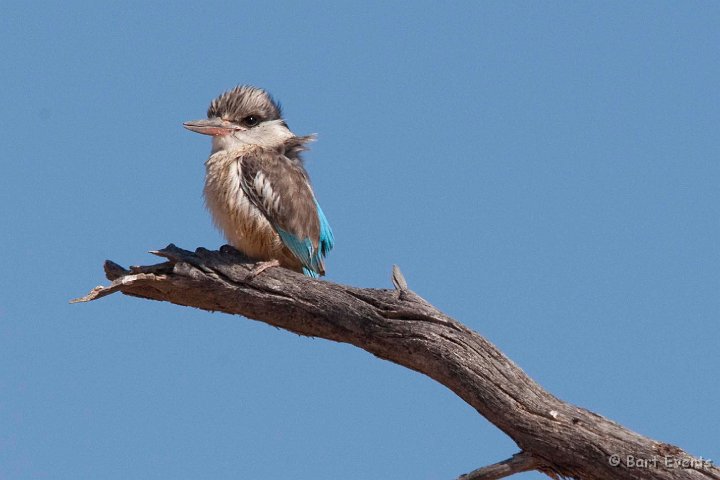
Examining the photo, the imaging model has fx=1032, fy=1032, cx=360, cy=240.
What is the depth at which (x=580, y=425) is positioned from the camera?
17.0 feet

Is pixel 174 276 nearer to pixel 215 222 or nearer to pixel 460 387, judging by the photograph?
pixel 215 222

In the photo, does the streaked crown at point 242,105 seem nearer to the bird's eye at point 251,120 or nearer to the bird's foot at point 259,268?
the bird's eye at point 251,120

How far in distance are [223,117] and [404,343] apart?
2.44m

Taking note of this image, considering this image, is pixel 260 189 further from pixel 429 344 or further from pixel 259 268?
pixel 429 344

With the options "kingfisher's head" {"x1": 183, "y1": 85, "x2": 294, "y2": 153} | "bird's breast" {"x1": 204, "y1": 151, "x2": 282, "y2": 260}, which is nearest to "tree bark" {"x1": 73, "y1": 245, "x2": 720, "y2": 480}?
"bird's breast" {"x1": 204, "y1": 151, "x2": 282, "y2": 260}

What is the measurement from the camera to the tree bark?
16.8 feet

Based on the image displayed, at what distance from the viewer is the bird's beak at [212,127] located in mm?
7094

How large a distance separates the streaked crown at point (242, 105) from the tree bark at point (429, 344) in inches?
44.5

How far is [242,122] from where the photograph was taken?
720 centimetres

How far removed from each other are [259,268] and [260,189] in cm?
73

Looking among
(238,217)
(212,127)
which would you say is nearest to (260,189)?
(238,217)

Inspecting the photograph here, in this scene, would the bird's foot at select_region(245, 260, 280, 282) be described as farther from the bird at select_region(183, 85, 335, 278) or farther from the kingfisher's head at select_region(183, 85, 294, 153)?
the kingfisher's head at select_region(183, 85, 294, 153)

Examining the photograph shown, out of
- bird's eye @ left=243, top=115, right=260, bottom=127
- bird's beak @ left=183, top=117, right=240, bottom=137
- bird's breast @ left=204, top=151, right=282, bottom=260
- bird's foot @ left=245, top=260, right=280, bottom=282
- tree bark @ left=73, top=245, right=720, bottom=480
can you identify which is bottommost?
tree bark @ left=73, top=245, right=720, bottom=480

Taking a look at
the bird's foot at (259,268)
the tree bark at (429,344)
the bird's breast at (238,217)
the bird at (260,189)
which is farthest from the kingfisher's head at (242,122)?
the bird's foot at (259,268)
